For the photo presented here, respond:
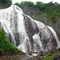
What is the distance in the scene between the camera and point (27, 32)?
34.6 meters

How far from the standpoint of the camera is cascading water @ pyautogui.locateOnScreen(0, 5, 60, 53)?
32.7 metres

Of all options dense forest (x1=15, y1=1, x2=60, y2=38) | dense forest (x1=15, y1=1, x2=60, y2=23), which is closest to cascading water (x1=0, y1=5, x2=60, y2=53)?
dense forest (x1=15, y1=1, x2=60, y2=38)

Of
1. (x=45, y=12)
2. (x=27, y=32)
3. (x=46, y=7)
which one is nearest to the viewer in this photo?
(x=27, y=32)

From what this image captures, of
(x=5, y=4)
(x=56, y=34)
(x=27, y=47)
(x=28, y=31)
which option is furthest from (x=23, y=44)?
(x=5, y=4)

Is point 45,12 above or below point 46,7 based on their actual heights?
below

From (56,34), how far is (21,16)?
4.84m

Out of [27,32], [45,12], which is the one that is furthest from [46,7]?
[27,32]

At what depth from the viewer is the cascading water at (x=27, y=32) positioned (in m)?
32.7

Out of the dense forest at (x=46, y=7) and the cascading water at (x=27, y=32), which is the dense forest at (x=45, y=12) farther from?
the cascading water at (x=27, y=32)

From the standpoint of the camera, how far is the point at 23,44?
32.2m

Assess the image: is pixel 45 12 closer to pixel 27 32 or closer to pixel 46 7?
pixel 46 7

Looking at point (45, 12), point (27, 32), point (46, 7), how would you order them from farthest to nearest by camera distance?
point (46, 7) → point (45, 12) → point (27, 32)

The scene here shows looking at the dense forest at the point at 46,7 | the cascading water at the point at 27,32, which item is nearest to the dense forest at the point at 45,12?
the dense forest at the point at 46,7

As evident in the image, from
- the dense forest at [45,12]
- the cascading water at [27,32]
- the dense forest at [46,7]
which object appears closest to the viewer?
the cascading water at [27,32]
